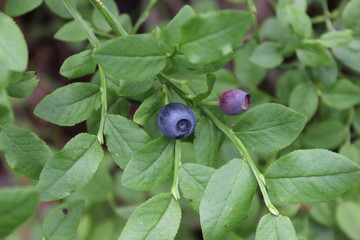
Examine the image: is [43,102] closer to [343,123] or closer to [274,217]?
[274,217]

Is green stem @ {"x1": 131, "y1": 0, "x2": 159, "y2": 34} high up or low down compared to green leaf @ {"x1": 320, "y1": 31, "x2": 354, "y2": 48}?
up

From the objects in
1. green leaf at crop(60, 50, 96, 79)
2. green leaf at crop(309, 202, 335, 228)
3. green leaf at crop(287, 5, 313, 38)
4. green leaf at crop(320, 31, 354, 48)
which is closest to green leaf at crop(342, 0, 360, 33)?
green leaf at crop(320, 31, 354, 48)

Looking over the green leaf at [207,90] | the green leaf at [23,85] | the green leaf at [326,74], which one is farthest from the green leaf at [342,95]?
the green leaf at [23,85]

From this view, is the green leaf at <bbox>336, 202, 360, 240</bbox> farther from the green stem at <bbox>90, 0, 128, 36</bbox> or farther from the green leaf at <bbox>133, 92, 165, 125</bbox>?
the green stem at <bbox>90, 0, 128, 36</bbox>

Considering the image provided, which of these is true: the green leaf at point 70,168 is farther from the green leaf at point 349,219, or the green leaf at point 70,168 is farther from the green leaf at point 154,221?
the green leaf at point 349,219

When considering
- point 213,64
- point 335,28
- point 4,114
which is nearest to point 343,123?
point 335,28

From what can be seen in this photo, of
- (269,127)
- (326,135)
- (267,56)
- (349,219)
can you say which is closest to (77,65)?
(269,127)

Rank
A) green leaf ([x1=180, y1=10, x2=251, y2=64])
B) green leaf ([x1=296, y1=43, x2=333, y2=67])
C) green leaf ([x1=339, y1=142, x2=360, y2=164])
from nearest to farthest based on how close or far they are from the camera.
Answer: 1. green leaf ([x1=180, y1=10, x2=251, y2=64])
2. green leaf ([x1=296, y1=43, x2=333, y2=67])
3. green leaf ([x1=339, y1=142, x2=360, y2=164])
